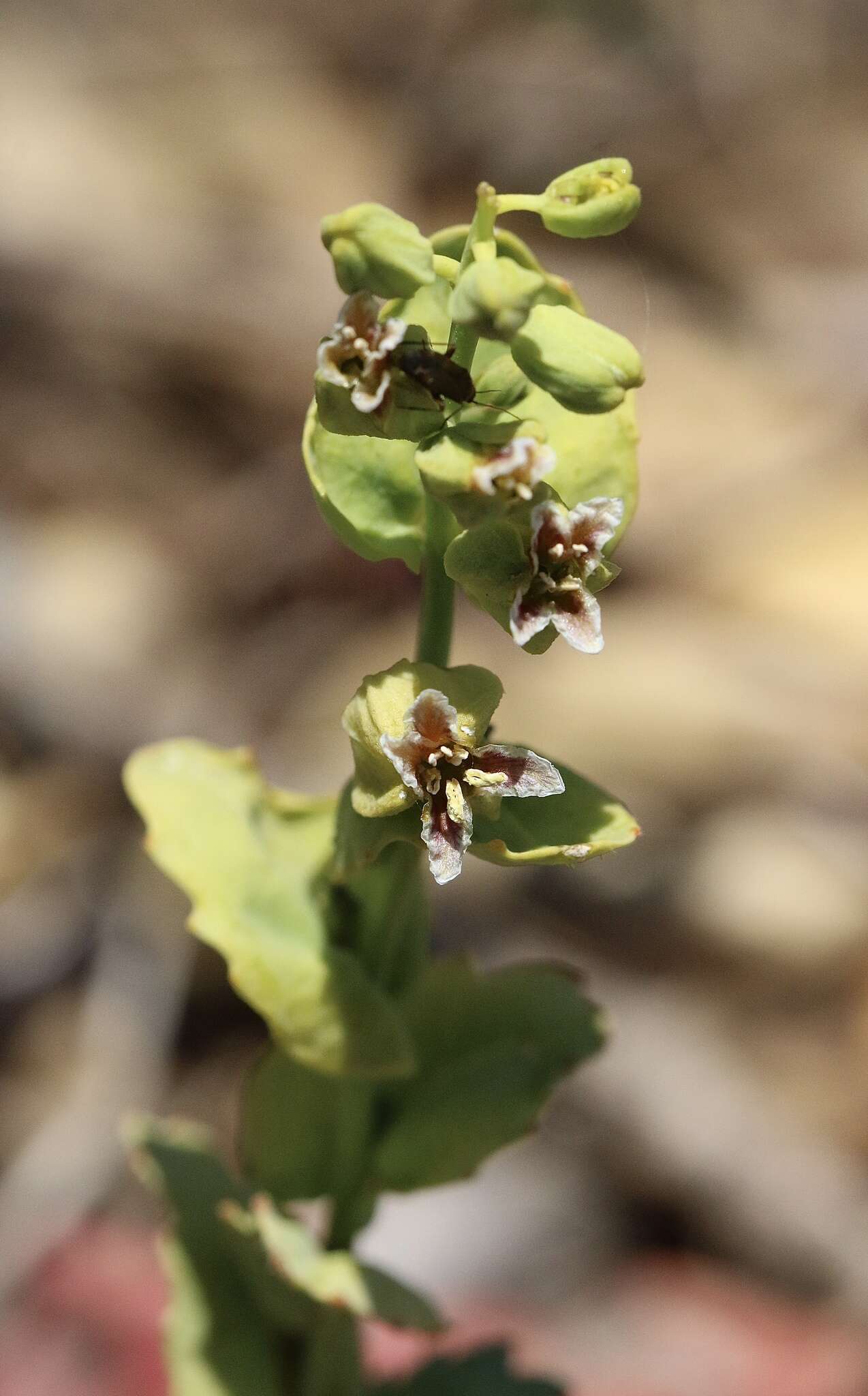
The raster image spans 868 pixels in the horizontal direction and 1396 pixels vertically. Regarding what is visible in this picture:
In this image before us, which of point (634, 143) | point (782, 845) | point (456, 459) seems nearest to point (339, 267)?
point (456, 459)

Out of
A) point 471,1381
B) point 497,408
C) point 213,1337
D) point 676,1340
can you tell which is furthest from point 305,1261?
point 676,1340

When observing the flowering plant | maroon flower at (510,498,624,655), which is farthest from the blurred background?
maroon flower at (510,498,624,655)

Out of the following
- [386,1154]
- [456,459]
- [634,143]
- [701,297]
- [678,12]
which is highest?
[678,12]

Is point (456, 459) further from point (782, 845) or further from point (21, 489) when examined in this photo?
point (21, 489)

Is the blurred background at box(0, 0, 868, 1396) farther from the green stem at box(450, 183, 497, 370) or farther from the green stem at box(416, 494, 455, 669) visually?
the green stem at box(450, 183, 497, 370)

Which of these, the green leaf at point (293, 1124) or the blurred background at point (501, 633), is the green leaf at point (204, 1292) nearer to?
the green leaf at point (293, 1124)

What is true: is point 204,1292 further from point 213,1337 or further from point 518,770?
point 518,770
